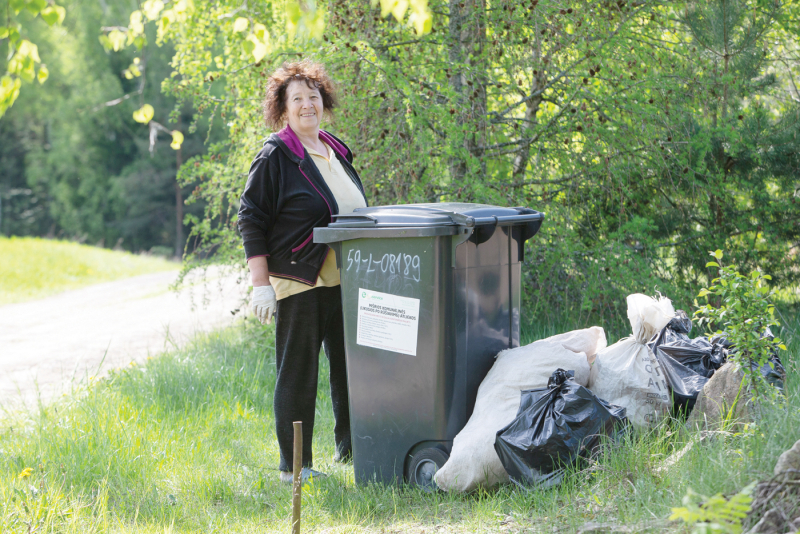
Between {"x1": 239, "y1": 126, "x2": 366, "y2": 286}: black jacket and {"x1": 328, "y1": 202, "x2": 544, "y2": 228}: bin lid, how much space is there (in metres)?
0.17

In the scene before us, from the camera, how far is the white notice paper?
114 inches

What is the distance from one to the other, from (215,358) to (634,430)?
364cm

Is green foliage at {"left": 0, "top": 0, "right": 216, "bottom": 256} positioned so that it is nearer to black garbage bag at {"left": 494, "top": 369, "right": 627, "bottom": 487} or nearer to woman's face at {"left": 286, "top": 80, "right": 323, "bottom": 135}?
woman's face at {"left": 286, "top": 80, "right": 323, "bottom": 135}

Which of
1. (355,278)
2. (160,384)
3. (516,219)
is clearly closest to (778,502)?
(516,219)

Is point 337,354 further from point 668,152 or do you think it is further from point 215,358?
point 668,152

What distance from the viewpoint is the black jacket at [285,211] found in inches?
125

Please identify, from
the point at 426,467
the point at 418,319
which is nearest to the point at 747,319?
the point at 418,319

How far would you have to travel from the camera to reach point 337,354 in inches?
138

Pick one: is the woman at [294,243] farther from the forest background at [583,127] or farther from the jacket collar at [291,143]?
the forest background at [583,127]

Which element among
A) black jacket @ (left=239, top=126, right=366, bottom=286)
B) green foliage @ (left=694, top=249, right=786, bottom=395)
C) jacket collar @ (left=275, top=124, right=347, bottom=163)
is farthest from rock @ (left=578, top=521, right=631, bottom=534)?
jacket collar @ (left=275, top=124, right=347, bottom=163)

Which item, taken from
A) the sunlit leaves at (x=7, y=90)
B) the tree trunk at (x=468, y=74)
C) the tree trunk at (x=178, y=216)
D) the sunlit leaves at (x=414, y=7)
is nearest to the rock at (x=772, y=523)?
the sunlit leaves at (x=414, y=7)

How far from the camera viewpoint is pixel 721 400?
2.78 metres

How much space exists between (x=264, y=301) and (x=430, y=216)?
0.93 m

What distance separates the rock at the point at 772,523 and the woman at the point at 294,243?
2.01 meters
